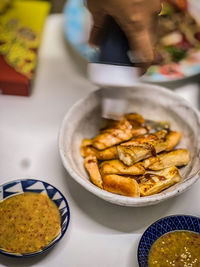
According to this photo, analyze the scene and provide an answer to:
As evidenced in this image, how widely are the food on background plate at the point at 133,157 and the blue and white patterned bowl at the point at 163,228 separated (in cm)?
9

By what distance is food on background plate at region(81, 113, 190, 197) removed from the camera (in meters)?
1.04

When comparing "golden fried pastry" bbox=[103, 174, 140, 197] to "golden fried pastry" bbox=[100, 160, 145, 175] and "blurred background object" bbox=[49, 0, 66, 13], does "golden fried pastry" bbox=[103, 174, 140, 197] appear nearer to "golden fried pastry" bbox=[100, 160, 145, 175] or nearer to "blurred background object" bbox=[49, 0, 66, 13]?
"golden fried pastry" bbox=[100, 160, 145, 175]

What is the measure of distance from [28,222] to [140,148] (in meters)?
0.37

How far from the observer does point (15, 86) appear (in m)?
1.46

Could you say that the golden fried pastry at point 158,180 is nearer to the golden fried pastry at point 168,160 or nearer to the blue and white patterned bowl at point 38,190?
the golden fried pastry at point 168,160

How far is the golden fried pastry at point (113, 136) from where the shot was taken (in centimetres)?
117

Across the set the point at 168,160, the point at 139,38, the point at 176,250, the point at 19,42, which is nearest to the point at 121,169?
the point at 168,160

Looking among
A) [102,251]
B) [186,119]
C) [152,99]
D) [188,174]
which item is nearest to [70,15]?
[152,99]

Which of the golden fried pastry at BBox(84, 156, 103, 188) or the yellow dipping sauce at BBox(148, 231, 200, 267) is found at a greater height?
the golden fried pastry at BBox(84, 156, 103, 188)

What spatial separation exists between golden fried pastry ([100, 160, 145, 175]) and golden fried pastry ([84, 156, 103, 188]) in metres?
0.02

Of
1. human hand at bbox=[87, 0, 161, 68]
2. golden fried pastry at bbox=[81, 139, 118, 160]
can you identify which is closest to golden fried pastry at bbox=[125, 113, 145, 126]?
golden fried pastry at bbox=[81, 139, 118, 160]

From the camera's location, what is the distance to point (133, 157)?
108cm

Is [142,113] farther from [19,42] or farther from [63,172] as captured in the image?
[19,42]

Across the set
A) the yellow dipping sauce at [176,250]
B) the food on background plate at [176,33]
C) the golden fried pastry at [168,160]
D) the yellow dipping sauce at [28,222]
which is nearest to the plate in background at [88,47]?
the food on background plate at [176,33]
